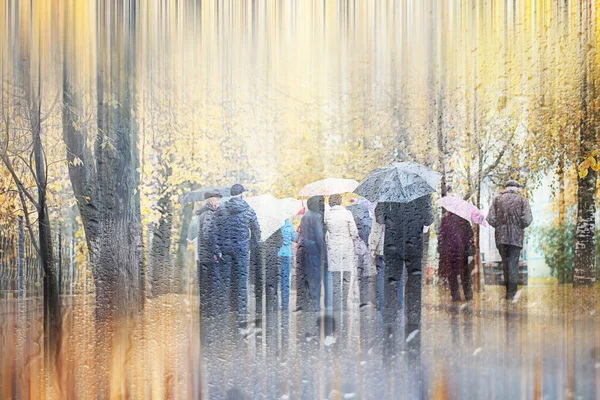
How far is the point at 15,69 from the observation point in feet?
22.2

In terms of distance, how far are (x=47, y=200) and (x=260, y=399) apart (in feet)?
12.7

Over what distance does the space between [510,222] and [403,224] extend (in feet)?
5.35

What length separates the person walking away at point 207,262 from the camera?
22.3 feet

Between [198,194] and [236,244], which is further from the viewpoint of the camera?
[198,194]

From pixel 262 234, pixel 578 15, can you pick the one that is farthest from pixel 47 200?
pixel 578 15

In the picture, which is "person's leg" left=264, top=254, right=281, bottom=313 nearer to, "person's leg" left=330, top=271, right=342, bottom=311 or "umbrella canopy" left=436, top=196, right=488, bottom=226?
"person's leg" left=330, top=271, right=342, bottom=311

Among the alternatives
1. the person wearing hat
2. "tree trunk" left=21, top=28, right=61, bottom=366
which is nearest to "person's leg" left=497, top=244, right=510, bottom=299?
the person wearing hat

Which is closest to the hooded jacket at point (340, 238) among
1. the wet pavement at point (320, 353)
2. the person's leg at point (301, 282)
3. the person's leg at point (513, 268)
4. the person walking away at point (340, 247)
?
the person walking away at point (340, 247)

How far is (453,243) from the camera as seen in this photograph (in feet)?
24.7

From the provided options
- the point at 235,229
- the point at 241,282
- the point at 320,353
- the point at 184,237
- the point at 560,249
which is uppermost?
the point at 235,229

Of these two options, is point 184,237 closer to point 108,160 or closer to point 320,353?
point 108,160

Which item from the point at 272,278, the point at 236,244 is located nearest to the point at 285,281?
the point at 272,278

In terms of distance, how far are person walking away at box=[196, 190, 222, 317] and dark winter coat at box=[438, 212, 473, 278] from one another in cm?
283

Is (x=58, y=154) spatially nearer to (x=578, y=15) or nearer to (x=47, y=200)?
(x=47, y=200)
